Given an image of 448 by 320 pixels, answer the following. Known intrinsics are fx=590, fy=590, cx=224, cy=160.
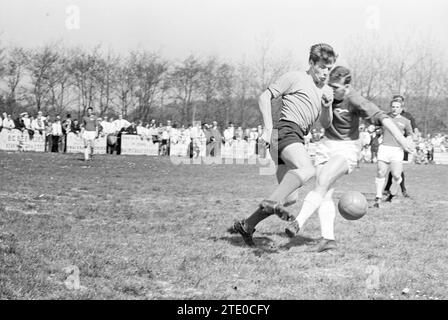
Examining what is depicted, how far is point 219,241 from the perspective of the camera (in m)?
6.30

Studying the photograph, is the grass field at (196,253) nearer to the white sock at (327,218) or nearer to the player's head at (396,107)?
the white sock at (327,218)

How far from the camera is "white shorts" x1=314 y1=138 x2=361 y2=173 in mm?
6465

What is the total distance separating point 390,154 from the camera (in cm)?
1121

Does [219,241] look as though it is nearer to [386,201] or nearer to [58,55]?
[386,201]

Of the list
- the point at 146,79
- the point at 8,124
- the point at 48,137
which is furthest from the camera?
the point at 146,79

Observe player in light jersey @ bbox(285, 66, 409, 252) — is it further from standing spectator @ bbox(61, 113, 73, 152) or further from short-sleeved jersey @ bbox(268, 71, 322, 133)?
standing spectator @ bbox(61, 113, 73, 152)

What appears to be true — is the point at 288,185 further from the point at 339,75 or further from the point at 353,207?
the point at 339,75

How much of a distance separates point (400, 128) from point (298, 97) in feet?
18.7

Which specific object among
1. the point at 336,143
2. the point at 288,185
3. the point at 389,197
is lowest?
the point at 389,197

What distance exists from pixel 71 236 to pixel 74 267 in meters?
1.85

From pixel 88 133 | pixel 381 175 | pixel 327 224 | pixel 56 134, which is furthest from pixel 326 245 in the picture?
pixel 56 134

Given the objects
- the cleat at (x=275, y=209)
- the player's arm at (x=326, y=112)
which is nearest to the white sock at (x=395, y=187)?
the player's arm at (x=326, y=112)

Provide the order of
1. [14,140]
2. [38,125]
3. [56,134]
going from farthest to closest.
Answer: [38,125] → [56,134] → [14,140]

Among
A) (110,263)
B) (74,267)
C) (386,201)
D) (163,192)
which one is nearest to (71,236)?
(110,263)
